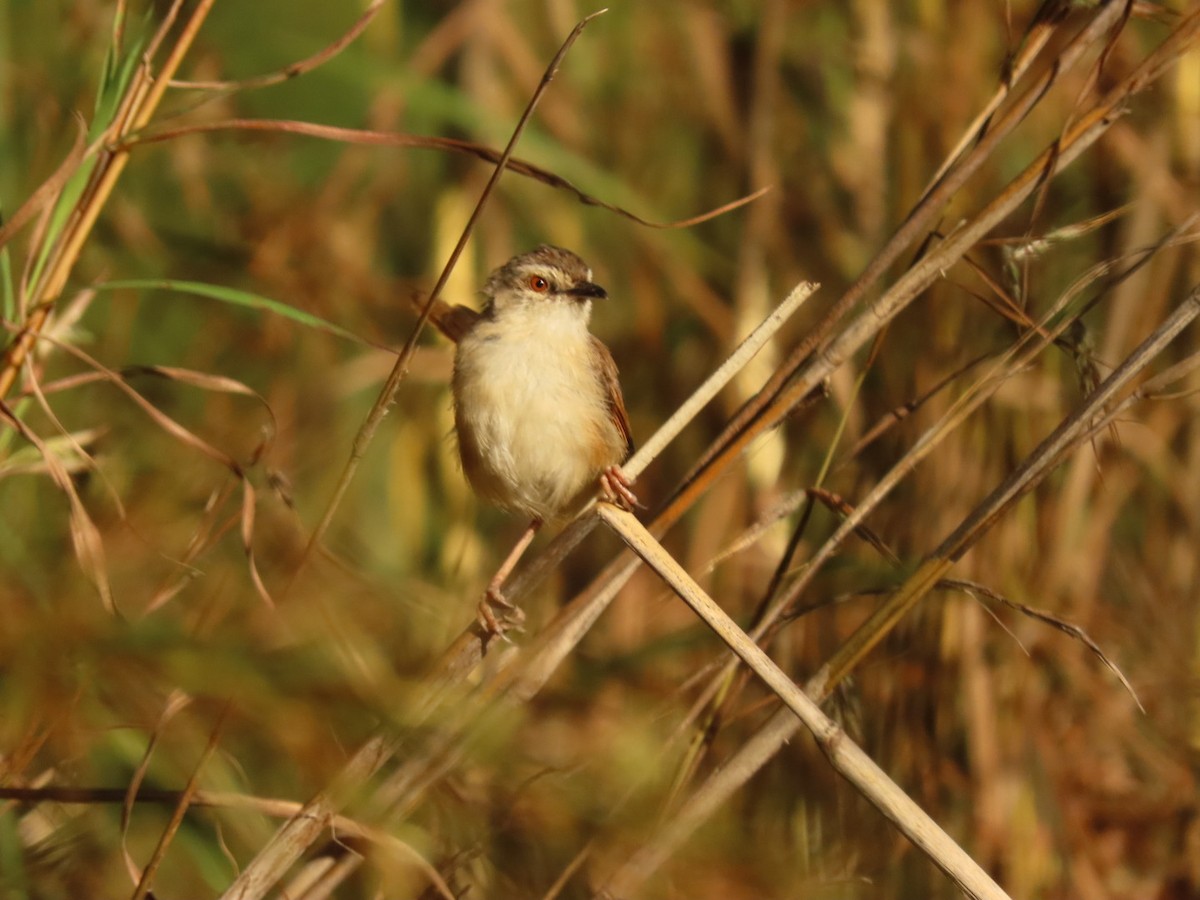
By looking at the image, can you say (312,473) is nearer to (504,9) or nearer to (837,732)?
(504,9)

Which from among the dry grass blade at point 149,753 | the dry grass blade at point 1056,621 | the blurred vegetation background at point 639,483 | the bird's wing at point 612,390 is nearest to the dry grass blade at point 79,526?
the blurred vegetation background at point 639,483

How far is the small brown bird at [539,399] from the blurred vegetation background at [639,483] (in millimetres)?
315

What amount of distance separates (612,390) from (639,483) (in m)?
1.22

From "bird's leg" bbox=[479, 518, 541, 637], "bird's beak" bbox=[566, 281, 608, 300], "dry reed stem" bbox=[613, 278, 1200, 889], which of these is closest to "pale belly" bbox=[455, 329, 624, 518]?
"bird's beak" bbox=[566, 281, 608, 300]

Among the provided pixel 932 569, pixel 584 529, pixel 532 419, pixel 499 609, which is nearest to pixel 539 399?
pixel 532 419

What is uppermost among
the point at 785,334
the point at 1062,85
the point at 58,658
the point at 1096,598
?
the point at 1062,85

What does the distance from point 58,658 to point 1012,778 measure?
8.10 feet

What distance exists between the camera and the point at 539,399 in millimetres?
2887

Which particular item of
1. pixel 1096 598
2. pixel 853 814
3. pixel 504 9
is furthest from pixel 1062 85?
pixel 853 814

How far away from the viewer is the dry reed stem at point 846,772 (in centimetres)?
177

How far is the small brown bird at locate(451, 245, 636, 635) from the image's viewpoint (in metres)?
2.89

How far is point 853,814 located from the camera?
105 inches

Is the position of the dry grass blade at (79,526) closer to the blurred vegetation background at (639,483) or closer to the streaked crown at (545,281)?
the blurred vegetation background at (639,483)

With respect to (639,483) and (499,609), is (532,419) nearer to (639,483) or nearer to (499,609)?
(499,609)
